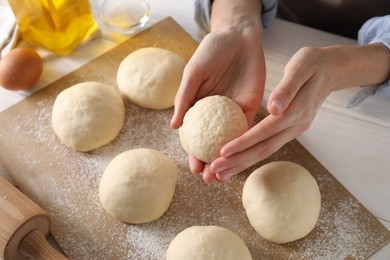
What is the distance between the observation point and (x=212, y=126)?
1.21 m

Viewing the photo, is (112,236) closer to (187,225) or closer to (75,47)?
(187,225)

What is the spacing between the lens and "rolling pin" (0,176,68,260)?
3.76 ft

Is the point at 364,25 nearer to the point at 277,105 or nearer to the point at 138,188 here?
the point at 277,105

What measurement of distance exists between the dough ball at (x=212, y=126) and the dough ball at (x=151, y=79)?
274mm

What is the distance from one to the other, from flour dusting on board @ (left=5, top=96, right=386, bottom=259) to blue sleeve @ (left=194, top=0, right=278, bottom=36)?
43 centimetres

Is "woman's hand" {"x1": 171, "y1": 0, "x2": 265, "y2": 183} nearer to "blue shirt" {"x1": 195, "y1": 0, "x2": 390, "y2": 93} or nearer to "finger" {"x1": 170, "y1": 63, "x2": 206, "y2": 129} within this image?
"finger" {"x1": 170, "y1": 63, "x2": 206, "y2": 129}

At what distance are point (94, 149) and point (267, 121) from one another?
0.64 m

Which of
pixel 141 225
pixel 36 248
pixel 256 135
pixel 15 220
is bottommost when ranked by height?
pixel 141 225

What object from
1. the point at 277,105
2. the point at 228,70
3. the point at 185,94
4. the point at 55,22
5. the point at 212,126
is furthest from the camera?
the point at 55,22

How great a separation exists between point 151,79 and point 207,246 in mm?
605

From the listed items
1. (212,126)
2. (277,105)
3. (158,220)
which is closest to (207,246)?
(158,220)

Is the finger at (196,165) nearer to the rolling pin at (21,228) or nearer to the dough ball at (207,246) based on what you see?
the dough ball at (207,246)

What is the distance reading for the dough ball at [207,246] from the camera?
1.21 metres

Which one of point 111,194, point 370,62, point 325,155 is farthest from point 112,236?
point 370,62
